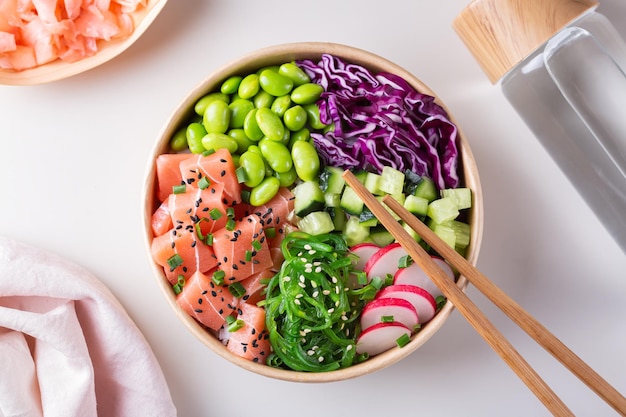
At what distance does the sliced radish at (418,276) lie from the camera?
2178 mm

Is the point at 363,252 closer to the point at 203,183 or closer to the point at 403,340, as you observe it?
the point at 403,340

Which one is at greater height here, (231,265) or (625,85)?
(231,265)

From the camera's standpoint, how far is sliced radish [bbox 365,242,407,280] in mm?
2162

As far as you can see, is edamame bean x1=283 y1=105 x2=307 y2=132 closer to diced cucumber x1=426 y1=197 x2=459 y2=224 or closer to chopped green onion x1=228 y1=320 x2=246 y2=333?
diced cucumber x1=426 y1=197 x2=459 y2=224

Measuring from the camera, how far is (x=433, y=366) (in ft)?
8.14

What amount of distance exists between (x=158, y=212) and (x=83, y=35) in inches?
26.8

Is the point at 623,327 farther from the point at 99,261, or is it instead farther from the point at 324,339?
the point at 99,261

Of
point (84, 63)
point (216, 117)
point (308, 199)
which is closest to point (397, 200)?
point (308, 199)

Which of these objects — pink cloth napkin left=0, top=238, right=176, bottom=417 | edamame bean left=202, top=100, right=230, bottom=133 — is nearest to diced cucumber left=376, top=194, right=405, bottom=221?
edamame bean left=202, top=100, right=230, bottom=133

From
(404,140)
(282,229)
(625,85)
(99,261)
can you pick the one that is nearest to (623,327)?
(625,85)

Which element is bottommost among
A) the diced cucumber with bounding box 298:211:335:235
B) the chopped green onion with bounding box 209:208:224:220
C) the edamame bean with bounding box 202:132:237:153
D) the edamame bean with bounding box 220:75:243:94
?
the diced cucumber with bounding box 298:211:335:235

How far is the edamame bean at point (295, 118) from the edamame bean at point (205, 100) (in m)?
0.21

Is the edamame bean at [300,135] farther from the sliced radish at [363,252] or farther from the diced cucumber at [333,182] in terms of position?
the sliced radish at [363,252]

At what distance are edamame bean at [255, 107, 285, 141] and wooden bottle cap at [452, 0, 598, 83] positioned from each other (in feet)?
2.34
